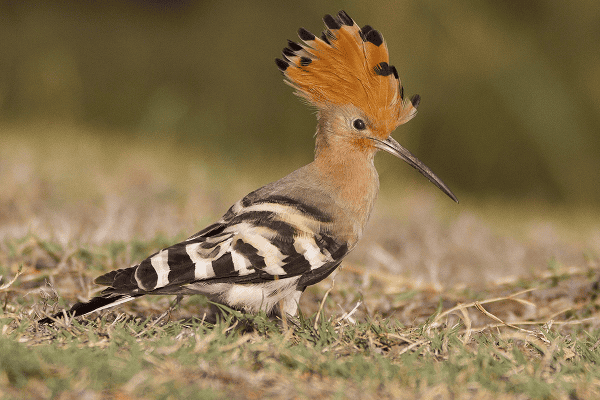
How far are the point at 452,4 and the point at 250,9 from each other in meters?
3.36

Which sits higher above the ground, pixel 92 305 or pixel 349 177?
pixel 349 177

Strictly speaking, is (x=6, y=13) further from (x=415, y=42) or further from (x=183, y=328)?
(x=183, y=328)

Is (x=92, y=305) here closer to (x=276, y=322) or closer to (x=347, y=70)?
(x=276, y=322)

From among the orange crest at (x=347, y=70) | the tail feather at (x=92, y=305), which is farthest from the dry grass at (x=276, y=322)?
the orange crest at (x=347, y=70)

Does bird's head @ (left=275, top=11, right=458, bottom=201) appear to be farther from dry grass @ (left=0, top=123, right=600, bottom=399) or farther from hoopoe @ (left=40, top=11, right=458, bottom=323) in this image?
dry grass @ (left=0, top=123, right=600, bottom=399)

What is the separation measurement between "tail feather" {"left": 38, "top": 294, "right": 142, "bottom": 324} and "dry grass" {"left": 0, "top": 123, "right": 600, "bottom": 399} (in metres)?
0.05

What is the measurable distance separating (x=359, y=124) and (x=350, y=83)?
0.18 m

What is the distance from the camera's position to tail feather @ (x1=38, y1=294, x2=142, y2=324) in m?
1.85

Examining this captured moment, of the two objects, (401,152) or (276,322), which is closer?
(276,322)

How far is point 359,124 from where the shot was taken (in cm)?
262

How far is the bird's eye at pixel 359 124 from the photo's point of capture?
8.60ft

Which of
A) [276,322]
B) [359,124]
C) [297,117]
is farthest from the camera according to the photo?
[297,117]

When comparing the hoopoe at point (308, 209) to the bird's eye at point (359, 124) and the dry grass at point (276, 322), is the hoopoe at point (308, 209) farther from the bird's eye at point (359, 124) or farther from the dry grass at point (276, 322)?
the dry grass at point (276, 322)

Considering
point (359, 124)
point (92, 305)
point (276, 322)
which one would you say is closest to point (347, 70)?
point (359, 124)
